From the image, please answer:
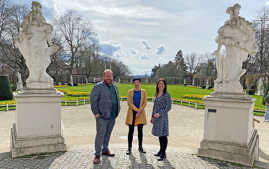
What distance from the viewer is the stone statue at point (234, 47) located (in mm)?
4773

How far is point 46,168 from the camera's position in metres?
4.00

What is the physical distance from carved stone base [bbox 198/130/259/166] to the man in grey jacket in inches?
95.9

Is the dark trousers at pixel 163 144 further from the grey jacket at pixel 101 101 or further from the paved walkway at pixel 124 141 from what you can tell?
the grey jacket at pixel 101 101

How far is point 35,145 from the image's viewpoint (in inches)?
190

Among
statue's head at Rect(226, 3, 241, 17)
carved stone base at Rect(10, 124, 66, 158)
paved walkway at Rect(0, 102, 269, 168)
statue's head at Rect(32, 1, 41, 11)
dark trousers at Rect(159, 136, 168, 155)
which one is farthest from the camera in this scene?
statue's head at Rect(32, 1, 41, 11)

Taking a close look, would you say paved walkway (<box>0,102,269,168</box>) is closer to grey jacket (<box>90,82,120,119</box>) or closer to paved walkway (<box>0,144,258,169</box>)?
paved walkway (<box>0,144,258,169</box>)

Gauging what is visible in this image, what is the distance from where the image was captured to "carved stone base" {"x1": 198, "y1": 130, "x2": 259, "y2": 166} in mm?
4512

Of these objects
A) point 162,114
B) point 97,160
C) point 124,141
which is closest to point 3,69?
point 124,141

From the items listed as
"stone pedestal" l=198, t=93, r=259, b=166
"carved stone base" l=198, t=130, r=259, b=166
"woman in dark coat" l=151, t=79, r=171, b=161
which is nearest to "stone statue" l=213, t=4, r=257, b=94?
"stone pedestal" l=198, t=93, r=259, b=166

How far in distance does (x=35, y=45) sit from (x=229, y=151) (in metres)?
5.34

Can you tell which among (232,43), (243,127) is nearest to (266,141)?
(243,127)

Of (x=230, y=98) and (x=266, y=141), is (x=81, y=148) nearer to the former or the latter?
(x=230, y=98)

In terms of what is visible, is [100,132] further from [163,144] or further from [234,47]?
[234,47]

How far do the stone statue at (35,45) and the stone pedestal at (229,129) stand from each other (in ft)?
13.5
